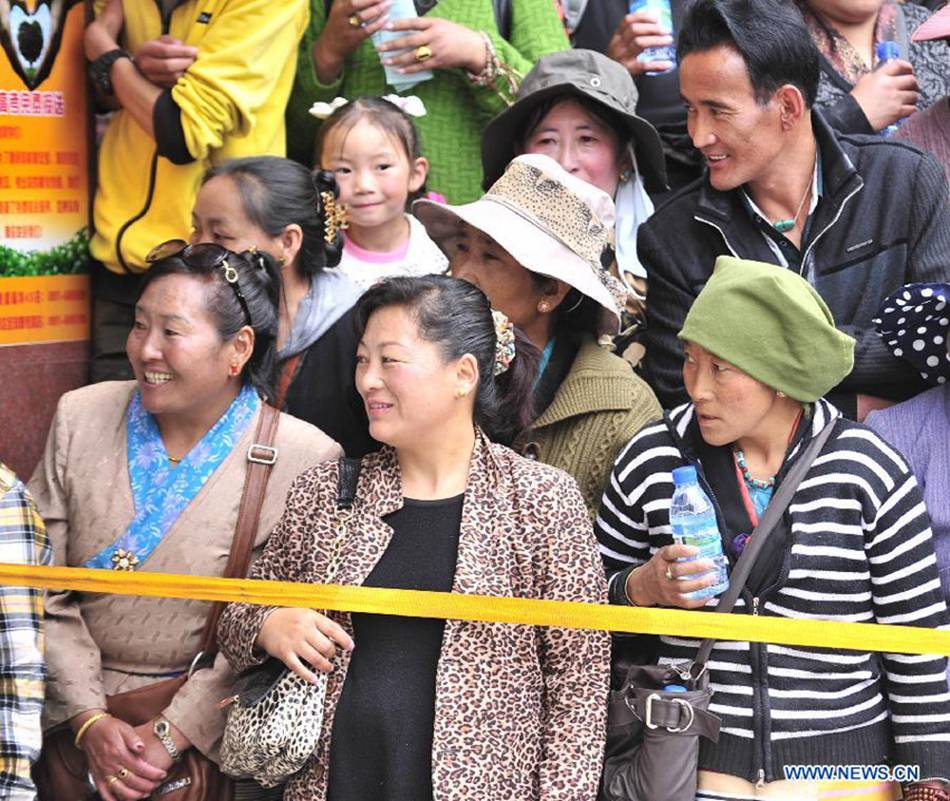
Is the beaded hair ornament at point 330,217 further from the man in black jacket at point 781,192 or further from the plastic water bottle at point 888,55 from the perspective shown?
the plastic water bottle at point 888,55

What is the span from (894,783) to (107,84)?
3.25 metres

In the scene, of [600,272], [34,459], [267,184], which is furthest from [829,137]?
[34,459]

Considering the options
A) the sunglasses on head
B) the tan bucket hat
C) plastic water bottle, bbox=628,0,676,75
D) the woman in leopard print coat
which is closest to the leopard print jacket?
the woman in leopard print coat

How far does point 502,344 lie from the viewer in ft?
12.0

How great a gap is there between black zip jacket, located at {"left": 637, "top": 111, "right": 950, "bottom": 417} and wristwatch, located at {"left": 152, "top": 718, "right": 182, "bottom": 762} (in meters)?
1.69

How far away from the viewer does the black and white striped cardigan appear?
3.37 meters

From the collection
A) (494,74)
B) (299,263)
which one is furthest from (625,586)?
(494,74)

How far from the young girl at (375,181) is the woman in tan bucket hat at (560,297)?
2.29 ft

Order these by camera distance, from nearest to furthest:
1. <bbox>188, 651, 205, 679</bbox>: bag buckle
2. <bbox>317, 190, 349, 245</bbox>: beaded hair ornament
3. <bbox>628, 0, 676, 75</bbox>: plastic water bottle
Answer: <bbox>188, 651, 205, 679</bbox>: bag buckle → <bbox>317, 190, 349, 245</bbox>: beaded hair ornament → <bbox>628, 0, 676, 75</bbox>: plastic water bottle

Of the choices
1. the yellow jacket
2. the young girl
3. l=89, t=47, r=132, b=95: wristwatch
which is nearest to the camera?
the yellow jacket

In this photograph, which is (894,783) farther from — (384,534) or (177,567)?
(177,567)

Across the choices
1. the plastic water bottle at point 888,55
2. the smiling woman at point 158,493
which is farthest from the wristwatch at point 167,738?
the plastic water bottle at point 888,55
